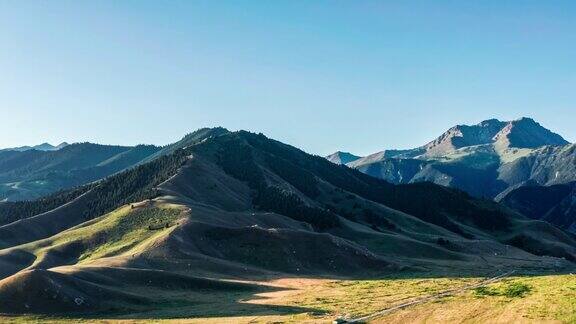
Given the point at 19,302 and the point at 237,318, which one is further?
the point at 19,302

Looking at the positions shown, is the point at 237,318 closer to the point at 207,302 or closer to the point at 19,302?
the point at 207,302

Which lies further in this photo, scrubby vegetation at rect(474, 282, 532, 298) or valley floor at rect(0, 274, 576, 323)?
scrubby vegetation at rect(474, 282, 532, 298)

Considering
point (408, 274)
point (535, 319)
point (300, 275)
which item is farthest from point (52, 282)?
point (408, 274)

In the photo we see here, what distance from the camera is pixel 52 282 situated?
91812 millimetres

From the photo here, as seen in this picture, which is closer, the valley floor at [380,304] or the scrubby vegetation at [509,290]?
the valley floor at [380,304]

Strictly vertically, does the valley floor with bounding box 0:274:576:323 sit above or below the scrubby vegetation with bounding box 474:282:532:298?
below

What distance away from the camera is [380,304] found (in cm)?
7931

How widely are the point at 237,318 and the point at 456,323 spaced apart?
100 ft

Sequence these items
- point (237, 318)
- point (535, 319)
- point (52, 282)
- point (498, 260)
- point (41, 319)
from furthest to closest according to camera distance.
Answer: point (498, 260)
point (52, 282)
point (41, 319)
point (237, 318)
point (535, 319)

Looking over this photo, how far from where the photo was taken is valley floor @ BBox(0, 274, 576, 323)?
195ft

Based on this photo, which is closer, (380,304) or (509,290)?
(509,290)

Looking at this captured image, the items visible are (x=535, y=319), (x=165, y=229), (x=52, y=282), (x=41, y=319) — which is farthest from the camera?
(x=165, y=229)

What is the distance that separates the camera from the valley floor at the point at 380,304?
2339 inches

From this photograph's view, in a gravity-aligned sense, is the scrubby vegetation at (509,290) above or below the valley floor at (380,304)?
above
